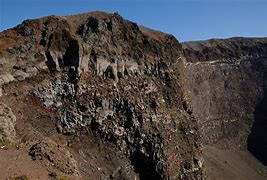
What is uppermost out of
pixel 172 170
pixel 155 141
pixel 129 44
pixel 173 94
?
pixel 129 44

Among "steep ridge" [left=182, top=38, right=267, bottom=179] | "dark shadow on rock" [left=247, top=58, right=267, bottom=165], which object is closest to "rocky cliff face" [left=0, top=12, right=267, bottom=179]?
"steep ridge" [left=182, top=38, right=267, bottom=179]

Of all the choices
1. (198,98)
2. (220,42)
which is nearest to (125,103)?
(198,98)

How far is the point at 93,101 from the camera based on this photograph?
52.2 metres

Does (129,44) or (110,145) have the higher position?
(129,44)

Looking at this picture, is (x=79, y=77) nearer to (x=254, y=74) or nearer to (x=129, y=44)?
(x=129, y=44)

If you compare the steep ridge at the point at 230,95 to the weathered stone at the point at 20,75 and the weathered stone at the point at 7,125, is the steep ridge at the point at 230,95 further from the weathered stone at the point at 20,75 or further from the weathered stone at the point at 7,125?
the weathered stone at the point at 7,125

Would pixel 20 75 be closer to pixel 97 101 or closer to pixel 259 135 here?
pixel 97 101

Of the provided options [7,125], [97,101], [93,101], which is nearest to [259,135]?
[97,101]

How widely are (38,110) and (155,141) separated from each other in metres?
15.1

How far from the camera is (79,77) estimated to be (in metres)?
51.4

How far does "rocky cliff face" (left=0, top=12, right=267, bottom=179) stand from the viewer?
46469 mm

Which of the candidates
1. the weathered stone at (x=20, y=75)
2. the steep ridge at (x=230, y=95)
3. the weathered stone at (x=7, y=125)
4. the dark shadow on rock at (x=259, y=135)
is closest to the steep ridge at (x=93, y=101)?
the weathered stone at (x=20, y=75)

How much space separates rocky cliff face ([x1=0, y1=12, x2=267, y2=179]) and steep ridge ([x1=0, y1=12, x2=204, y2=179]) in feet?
0.37

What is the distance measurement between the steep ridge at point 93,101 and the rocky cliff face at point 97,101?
114mm
